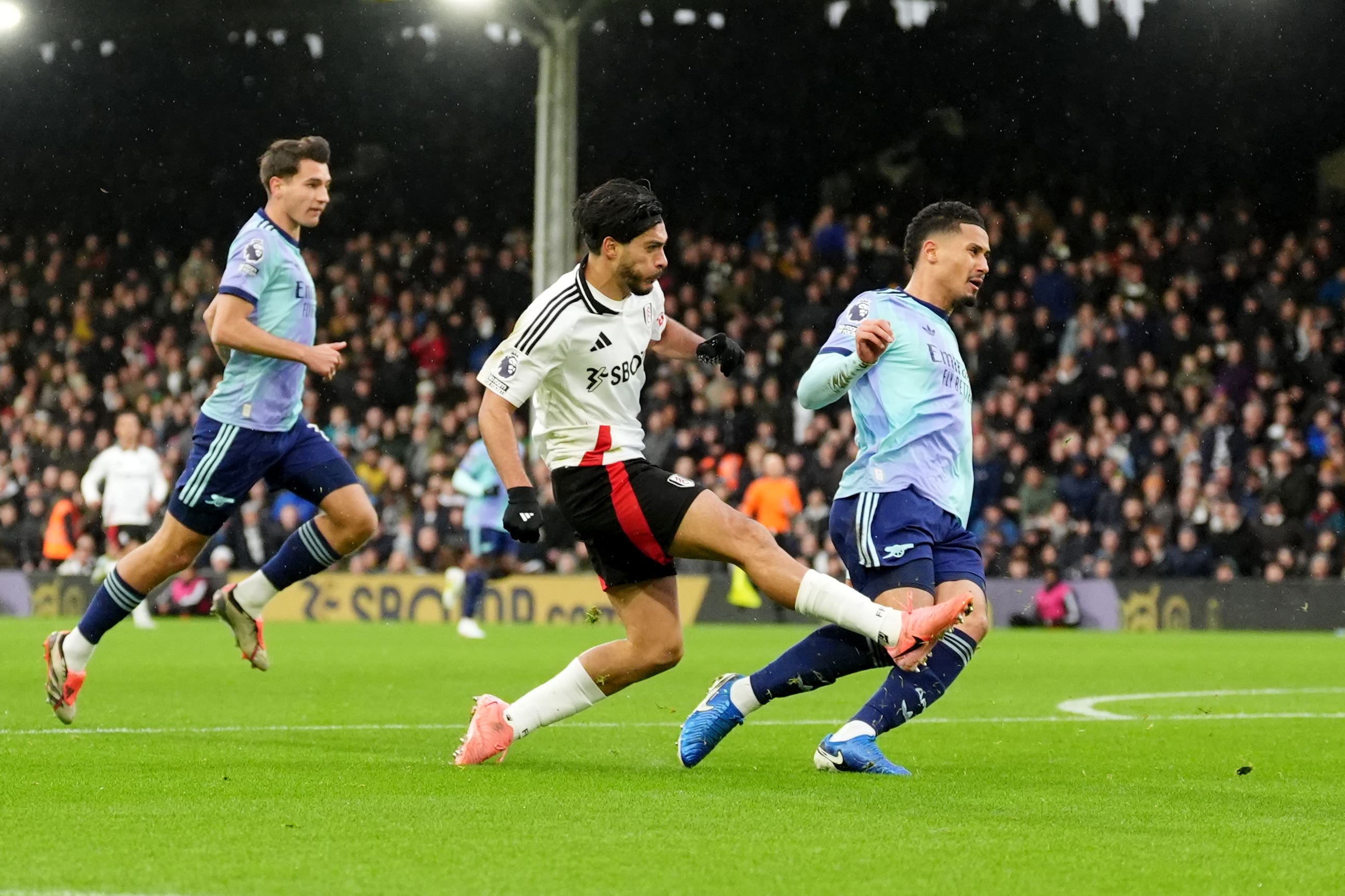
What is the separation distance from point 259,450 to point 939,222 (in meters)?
2.96

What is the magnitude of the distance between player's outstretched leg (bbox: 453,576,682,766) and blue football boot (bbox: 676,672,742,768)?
0.59 feet

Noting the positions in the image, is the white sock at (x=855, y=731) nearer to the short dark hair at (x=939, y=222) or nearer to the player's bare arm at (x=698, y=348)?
the player's bare arm at (x=698, y=348)

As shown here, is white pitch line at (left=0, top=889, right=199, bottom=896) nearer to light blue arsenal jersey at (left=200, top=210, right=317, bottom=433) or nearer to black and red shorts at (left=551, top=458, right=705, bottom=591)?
black and red shorts at (left=551, top=458, right=705, bottom=591)

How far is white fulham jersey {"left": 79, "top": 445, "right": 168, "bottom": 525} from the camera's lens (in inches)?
680

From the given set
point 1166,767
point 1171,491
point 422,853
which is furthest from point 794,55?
point 422,853

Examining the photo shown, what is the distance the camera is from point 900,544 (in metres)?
5.92

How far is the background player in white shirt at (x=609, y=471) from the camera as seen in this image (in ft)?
18.7

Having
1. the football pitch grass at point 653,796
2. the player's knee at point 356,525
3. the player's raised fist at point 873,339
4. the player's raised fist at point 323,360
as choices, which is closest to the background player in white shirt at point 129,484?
the football pitch grass at point 653,796

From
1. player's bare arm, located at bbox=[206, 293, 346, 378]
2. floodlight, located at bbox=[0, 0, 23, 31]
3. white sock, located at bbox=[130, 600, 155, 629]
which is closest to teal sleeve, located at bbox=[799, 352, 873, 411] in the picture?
player's bare arm, located at bbox=[206, 293, 346, 378]

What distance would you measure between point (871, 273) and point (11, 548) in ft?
35.0

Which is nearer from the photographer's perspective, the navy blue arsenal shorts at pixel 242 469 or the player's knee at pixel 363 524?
the navy blue arsenal shorts at pixel 242 469

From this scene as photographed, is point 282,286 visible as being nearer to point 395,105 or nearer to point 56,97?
point 395,105

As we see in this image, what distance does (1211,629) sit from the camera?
18.3 metres

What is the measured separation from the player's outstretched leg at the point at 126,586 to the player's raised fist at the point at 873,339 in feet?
10.3
